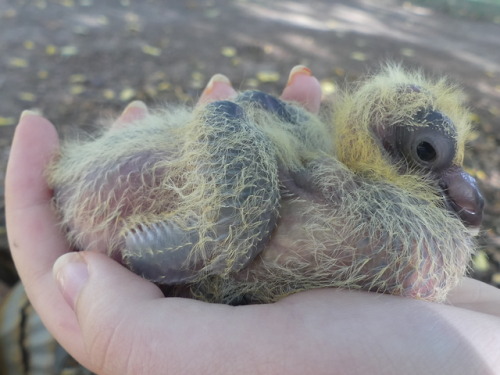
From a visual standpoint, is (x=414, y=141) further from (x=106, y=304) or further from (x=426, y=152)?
(x=106, y=304)

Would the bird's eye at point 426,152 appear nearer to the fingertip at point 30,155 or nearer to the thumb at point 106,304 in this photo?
the thumb at point 106,304

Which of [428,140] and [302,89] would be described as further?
[302,89]

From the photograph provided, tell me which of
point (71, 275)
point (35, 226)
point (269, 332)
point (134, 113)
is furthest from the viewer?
point (134, 113)

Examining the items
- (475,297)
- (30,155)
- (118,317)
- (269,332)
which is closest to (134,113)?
(30,155)

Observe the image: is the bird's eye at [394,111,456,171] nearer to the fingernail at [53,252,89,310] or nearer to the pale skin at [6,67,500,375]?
the pale skin at [6,67,500,375]

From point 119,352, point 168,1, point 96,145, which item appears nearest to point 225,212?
point 119,352

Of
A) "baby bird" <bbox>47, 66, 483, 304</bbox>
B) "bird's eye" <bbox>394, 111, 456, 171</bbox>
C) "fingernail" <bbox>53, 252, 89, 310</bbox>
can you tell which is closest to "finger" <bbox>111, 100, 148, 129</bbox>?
"baby bird" <bbox>47, 66, 483, 304</bbox>
